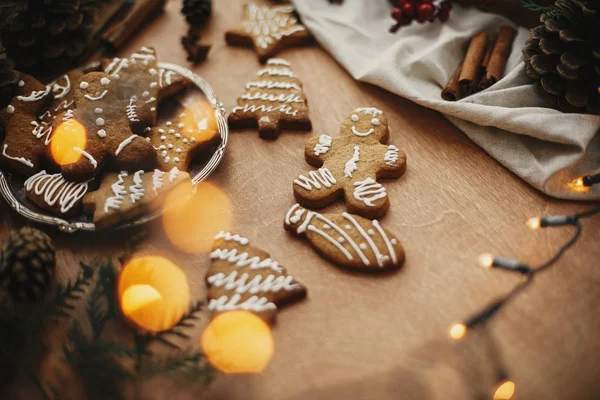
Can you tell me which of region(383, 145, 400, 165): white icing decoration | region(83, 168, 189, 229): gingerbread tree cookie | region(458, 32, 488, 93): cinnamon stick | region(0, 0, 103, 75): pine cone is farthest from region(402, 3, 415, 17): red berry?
region(0, 0, 103, 75): pine cone

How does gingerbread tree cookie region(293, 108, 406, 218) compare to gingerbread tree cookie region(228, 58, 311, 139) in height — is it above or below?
below

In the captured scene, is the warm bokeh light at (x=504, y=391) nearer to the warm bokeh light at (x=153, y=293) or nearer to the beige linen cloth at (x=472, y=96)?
the beige linen cloth at (x=472, y=96)

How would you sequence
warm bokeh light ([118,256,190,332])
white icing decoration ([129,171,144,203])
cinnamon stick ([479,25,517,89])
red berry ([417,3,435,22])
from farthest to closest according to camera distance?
1. red berry ([417,3,435,22])
2. cinnamon stick ([479,25,517,89])
3. white icing decoration ([129,171,144,203])
4. warm bokeh light ([118,256,190,332])

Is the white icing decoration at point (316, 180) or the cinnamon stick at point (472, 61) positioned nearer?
the white icing decoration at point (316, 180)

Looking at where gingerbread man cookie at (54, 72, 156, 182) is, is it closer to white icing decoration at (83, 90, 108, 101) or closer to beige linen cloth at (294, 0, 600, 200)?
white icing decoration at (83, 90, 108, 101)

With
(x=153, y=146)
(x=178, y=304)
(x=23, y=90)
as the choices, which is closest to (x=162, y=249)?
(x=178, y=304)

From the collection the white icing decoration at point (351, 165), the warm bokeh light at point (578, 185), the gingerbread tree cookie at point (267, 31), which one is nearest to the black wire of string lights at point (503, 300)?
the warm bokeh light at point (578, 185)

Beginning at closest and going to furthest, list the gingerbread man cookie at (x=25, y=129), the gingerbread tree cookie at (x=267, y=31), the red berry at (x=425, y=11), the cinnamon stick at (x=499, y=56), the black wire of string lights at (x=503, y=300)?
1. the black wire of string lights at (x=503, y=300)
2. the gingerbread man cookie at (x=25, y=129)
3. the cinnamon stick at (x=499, y=56)
4. the red berry at (x=425, y=11)
5. the gingerbread tree cookie at (x=267, y=31)
